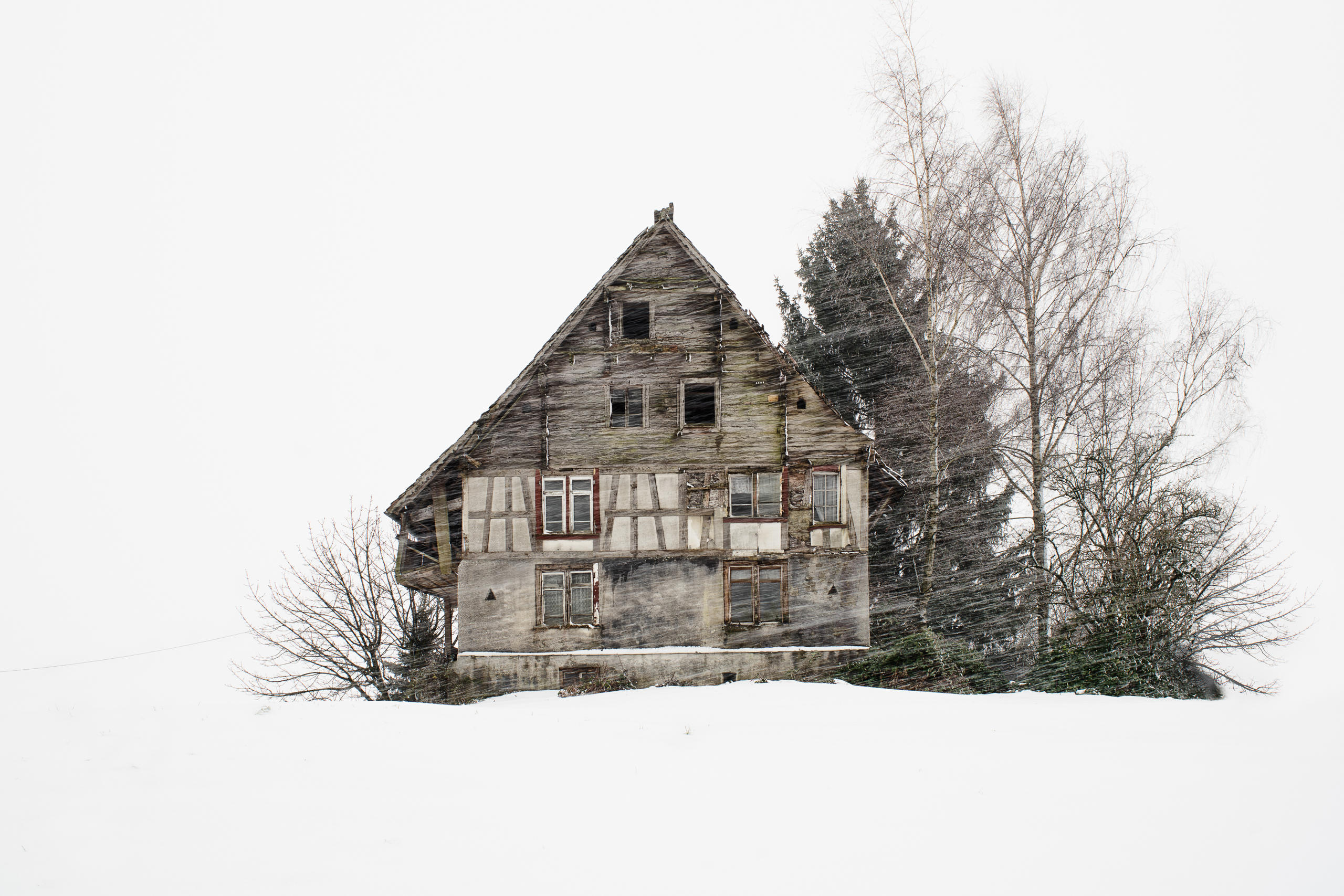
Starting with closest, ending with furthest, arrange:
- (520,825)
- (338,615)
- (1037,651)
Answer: (520,825)
(1037,651)
(338,615)

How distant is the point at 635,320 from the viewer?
19406mm

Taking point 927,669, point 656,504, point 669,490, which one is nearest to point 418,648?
point 656,504

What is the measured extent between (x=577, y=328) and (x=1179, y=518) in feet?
44.8

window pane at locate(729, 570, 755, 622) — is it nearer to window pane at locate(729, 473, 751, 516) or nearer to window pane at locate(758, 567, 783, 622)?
window pane at locate(758, 567, 783, 622)

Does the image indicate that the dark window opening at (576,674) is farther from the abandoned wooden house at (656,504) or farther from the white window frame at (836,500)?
the white window frame at (836,500)

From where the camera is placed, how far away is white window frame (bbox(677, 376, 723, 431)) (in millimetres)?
19031

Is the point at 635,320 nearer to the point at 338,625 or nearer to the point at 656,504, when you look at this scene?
the point at 656,504

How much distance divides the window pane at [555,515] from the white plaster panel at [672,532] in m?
2.29

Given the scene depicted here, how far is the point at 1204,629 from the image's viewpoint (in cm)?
1709

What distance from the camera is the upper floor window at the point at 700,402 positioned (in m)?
19.1

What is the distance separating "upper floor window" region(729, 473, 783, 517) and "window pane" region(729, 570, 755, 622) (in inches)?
53.5

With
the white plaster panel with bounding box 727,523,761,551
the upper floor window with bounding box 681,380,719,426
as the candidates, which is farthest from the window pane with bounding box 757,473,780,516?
the upper floor window with bounding box 681,380,719,426

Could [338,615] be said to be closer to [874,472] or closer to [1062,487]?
[874,472]

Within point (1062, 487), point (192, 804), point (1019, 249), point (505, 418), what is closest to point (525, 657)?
point (505, 418)
